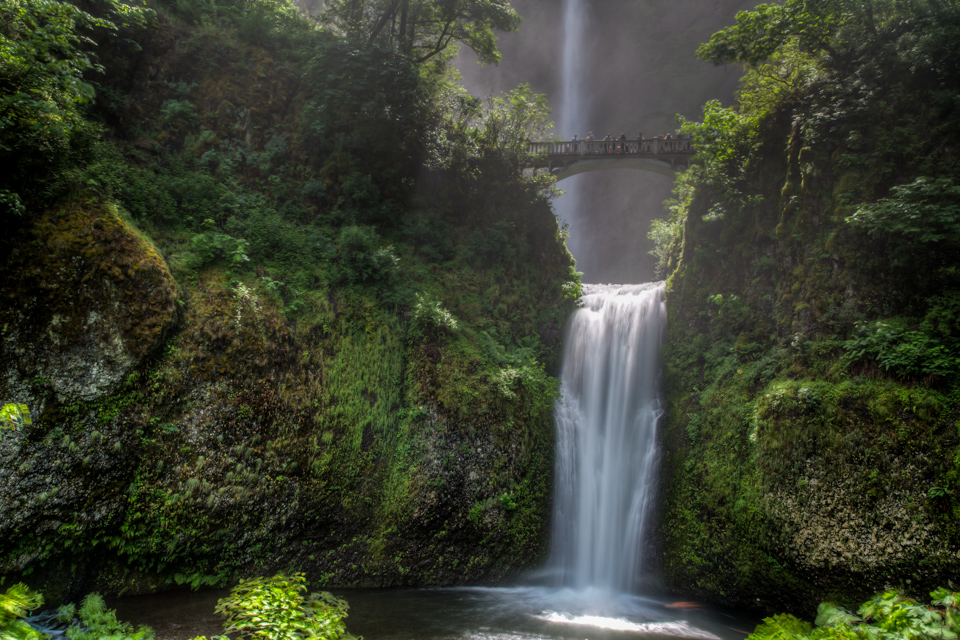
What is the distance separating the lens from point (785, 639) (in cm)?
420

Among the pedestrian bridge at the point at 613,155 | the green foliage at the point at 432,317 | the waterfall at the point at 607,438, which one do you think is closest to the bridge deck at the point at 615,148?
the pedestrian bridge at the point at 613,155

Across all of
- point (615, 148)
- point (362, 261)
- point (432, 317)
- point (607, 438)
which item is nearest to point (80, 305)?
point (362, 261)

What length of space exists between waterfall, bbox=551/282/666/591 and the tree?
33.2 feet

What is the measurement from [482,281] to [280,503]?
743 cm

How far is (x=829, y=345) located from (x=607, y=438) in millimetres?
5257

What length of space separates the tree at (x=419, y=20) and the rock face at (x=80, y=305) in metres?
9.83

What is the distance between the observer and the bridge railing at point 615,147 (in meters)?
17.8

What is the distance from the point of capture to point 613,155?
18.3 metres

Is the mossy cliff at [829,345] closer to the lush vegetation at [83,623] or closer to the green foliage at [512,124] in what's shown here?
the green foliage at [512,124]

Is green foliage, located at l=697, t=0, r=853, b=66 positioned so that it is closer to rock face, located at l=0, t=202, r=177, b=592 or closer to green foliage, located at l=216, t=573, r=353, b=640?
green foliage, located at l=216, t=573, r=353, b=640

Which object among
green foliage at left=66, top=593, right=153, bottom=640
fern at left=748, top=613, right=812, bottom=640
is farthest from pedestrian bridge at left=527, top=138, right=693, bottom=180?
green foliage at left=66, top=593, right=153, bottom=640

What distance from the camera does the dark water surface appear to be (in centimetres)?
640

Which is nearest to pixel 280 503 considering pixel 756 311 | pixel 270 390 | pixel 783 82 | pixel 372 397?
pixel 270 390

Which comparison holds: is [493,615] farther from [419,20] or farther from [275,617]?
[419,20]
